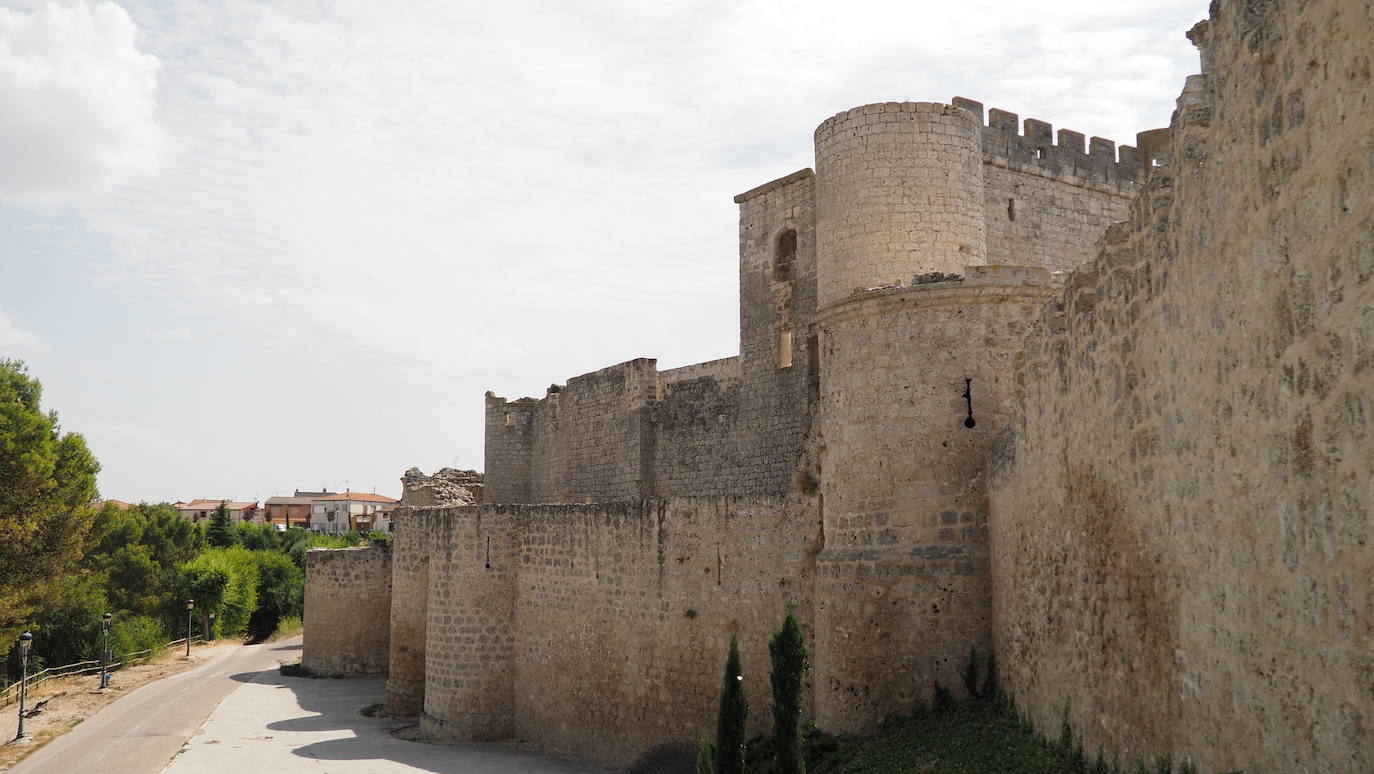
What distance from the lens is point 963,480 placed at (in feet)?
31.3

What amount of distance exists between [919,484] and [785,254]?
11067mm

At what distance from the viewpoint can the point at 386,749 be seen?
1638 cm

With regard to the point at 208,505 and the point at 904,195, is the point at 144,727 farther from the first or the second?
the point at 208,505

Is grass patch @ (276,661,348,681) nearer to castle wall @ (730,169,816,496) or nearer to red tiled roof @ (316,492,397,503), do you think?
castle wall @ (730,169,816,496)

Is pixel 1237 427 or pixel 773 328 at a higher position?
pixel 773 328

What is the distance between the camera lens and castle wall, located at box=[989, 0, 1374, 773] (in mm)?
3596

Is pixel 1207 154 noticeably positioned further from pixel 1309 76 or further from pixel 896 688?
pixel 896 688

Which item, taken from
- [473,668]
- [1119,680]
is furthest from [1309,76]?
[473,668]

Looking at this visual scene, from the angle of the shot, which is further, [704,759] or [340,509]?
[340,509]

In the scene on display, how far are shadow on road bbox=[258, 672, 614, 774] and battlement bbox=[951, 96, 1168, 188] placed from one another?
1136 centimetres

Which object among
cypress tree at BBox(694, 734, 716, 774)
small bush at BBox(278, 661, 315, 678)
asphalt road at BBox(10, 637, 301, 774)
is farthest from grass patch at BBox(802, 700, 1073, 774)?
small bush at BBox(278, 661, 315, 678)

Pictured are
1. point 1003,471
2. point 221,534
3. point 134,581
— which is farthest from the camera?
point 221,534

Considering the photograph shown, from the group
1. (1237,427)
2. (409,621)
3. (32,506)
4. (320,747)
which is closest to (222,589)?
(32,506)

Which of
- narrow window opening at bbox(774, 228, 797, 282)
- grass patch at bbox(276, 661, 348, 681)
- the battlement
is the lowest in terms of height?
grass patch at bbox(276, 661, 348, 681)
